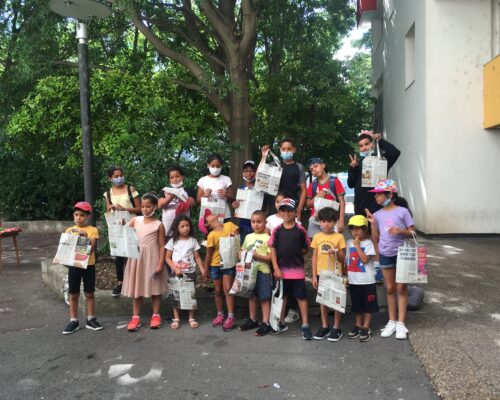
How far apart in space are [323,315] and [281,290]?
48cm

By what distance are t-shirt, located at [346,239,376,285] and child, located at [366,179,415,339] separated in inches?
6.2

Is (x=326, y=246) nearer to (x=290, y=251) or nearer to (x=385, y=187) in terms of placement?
(x=290, y=251)

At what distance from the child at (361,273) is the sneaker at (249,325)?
0.98 meters

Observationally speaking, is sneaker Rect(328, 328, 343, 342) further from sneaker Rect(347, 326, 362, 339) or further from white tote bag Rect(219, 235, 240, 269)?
white tote bag Rect(219, 235, 240, 269)

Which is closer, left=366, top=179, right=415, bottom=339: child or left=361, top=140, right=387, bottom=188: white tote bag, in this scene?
left=366, top=179, right=415, bottom=339: child

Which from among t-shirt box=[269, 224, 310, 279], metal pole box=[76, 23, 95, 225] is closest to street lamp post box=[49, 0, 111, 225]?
metal pole box=[76, 23, 95, 225]

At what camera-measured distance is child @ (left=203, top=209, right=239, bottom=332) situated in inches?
194

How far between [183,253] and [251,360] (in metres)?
1.48

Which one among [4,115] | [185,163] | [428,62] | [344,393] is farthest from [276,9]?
[344,393]

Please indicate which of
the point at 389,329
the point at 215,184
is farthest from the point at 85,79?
the point at 389,329

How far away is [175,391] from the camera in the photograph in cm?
341

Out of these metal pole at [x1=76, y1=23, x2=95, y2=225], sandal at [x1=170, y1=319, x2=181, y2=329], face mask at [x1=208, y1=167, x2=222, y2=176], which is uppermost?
metal pole at [x1=76, y1=23, x2=95, y2=225]

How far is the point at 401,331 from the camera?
172 inches

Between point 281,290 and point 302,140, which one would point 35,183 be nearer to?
point 302,140
